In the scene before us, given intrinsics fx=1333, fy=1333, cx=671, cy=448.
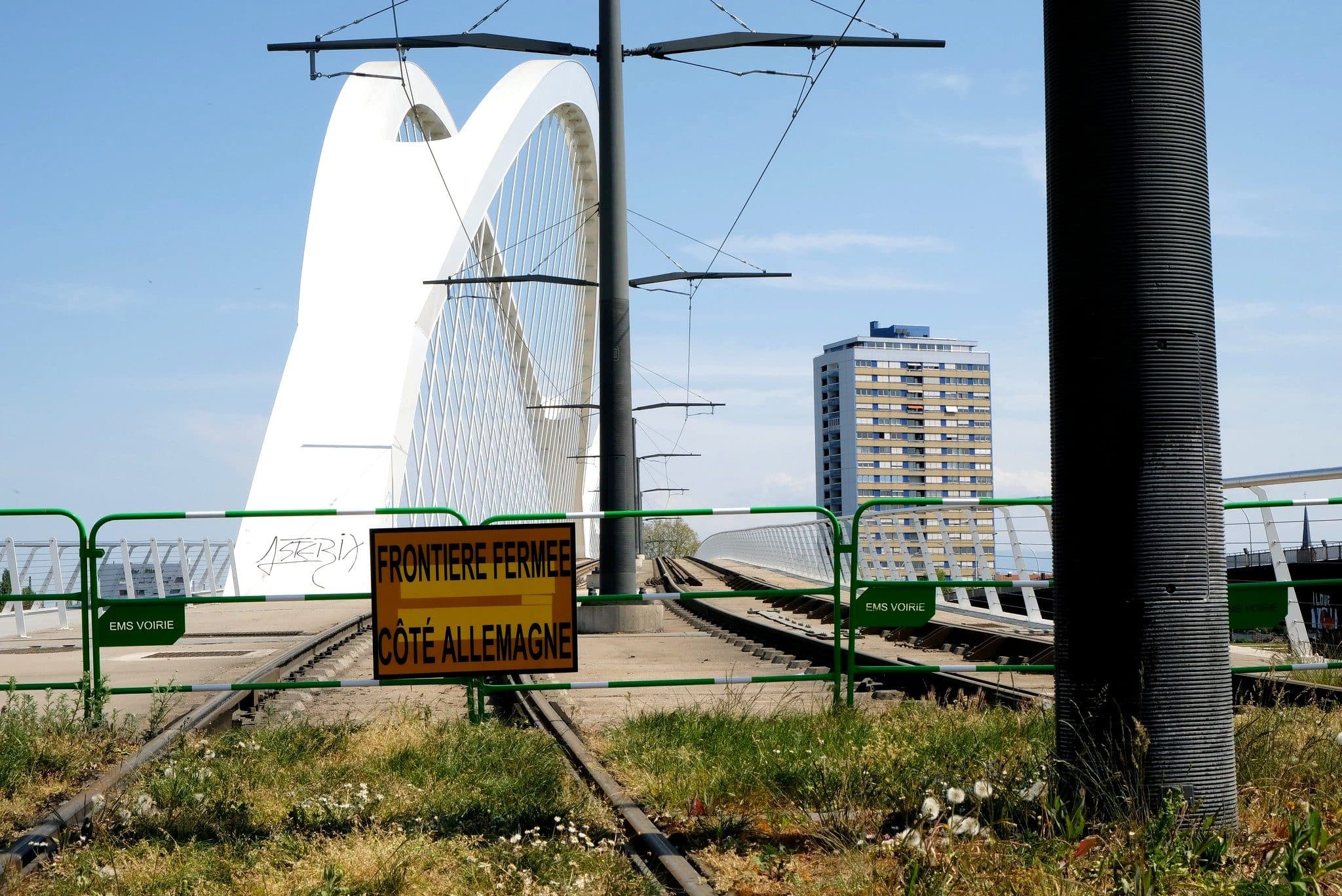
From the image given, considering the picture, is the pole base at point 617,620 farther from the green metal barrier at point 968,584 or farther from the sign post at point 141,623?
the sign post at point 141,623

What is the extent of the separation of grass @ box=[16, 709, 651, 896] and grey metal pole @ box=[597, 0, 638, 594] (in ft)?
28.1

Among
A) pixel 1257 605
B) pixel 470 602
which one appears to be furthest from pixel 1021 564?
pixel 470 602

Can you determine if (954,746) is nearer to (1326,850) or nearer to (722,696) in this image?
(1326,850)

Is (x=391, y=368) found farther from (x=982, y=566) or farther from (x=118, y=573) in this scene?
(x=982, y=566)

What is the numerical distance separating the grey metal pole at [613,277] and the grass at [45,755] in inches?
326

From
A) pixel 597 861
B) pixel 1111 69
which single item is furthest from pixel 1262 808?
pixel 1111 69

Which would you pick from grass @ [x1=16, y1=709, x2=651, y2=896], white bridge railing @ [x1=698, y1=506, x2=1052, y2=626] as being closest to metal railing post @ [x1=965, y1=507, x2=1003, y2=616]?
white bridge railing @ [x1=698, y1=506, x2=1052, y2=626]

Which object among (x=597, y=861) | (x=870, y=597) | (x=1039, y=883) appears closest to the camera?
(x=1039, y=883)

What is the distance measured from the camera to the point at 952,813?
4.70 meters

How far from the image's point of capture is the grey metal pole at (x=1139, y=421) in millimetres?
4516

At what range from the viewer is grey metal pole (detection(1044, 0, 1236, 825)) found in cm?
452

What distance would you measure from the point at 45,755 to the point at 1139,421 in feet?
17.5

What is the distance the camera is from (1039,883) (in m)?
3.80

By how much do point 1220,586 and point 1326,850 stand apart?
911 millimetres
